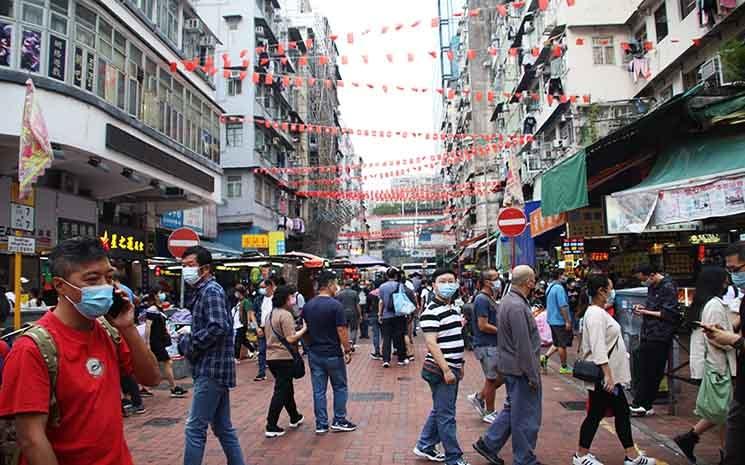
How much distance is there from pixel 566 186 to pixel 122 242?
551 inches

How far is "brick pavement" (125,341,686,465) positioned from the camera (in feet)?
→ 18.8

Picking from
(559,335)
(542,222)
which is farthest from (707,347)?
(542,222)

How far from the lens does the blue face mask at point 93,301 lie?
2484 mm

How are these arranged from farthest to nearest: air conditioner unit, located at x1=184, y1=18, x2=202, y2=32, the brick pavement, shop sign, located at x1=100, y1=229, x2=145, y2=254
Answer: air conditioner unit, located at x1=184, y1=18, x2=202, y2=32 < shop sign, located at x1=100, y1=229, x2=145, y2=254 < the brick pavement

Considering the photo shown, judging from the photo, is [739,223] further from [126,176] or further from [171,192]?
[171,192]

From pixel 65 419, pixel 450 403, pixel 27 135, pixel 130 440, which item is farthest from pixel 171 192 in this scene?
pixel 65 419

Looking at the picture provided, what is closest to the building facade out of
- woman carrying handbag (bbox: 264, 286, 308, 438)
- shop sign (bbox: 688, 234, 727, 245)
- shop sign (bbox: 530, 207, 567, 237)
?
woman carrying handbag (bbox: 264, 286, 308, 438)

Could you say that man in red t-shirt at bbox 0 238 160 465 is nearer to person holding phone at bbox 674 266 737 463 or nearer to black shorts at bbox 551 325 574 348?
person holding phone at bbox 674 266 737 463

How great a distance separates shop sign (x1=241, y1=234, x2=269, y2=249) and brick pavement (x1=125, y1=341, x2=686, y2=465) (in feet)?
68.9

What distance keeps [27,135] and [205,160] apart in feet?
42.7

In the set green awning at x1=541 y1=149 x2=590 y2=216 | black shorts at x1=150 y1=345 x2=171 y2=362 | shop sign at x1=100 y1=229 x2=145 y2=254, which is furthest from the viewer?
shop sign at x1=100 y1=229 x2=145 y2=254

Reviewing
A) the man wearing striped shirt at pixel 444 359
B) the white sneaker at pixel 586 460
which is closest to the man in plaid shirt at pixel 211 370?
the man wearing striped shirt at pixel 444 359

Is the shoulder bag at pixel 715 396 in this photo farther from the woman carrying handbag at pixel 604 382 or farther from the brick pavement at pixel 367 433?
the brick pavement at pixel 367 433

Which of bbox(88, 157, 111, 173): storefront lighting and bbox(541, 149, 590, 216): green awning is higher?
bbox(88, 157, 111, 173): storefront lighting
